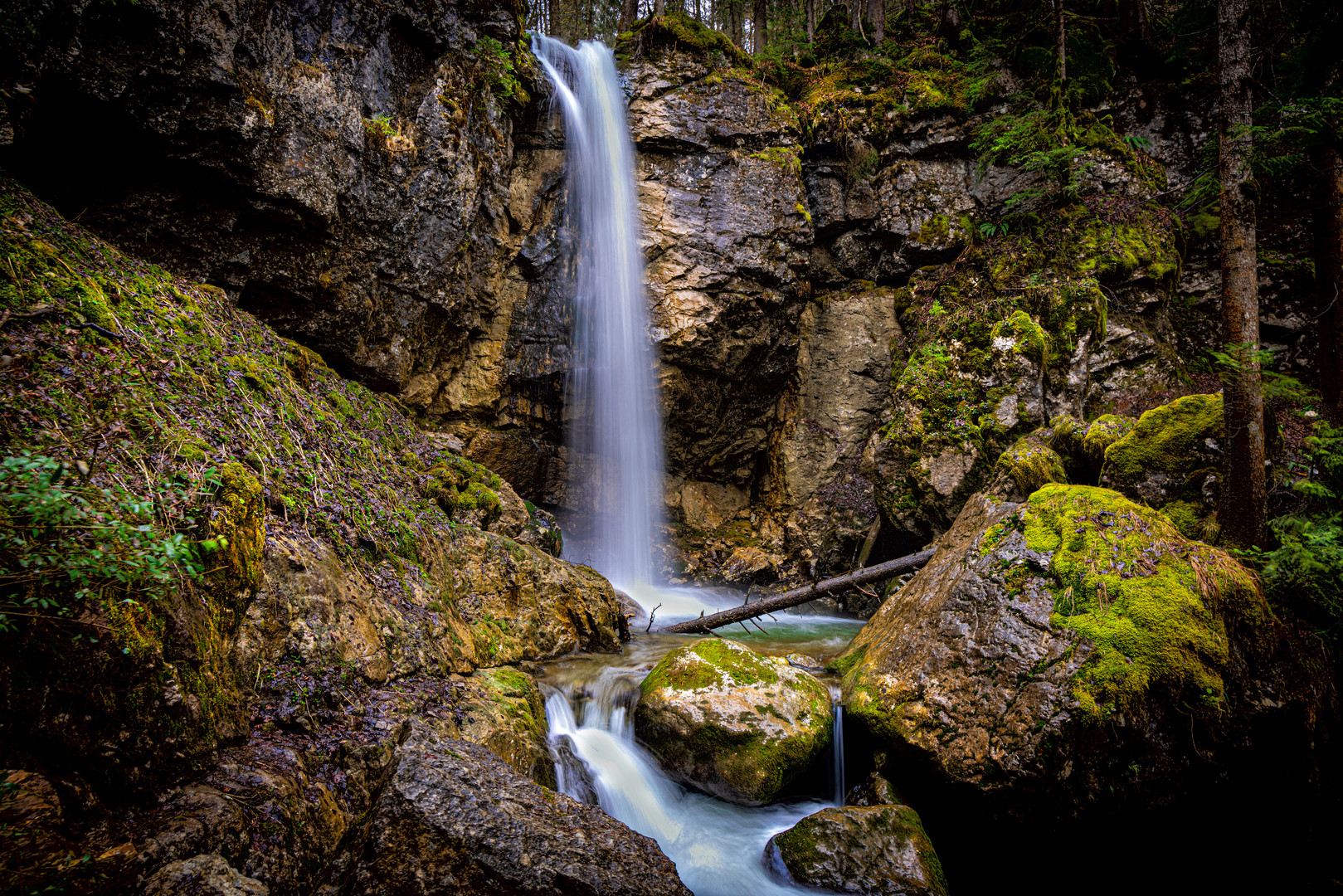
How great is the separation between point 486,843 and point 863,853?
2905 millimetres

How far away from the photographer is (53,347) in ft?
10.8

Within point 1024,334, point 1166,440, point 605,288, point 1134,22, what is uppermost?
point 1134,22

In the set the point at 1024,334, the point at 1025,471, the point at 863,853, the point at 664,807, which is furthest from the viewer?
the point at 1024,334

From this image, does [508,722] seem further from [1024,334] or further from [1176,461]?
[1024,334]

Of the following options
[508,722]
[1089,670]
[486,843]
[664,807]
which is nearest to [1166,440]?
[1089,670]

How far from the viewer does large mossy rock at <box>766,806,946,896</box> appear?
405 cm

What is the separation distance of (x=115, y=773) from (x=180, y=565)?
2.89ft

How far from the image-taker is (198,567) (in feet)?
9.35

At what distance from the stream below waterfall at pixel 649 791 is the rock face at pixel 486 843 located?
1560 millimetres

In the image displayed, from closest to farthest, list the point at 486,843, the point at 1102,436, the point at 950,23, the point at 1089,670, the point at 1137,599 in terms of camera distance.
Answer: the point at 486,843, the point at 1089,670, the point at 1137,599, the point at 1102,436, the point at 950,23

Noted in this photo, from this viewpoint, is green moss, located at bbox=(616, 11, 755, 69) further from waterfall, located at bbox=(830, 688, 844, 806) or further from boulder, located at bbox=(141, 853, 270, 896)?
boulder, located at bbox=(141, 853, 270, 896)

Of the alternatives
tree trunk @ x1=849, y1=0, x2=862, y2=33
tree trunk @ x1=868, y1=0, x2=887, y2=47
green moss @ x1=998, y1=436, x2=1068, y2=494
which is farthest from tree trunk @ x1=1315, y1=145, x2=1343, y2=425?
tree trunk @ x1=849, y1=0, x2=862, y2=33

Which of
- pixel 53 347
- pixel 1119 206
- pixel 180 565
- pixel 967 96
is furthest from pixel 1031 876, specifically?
pixel 967 96

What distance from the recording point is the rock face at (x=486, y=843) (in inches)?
108
